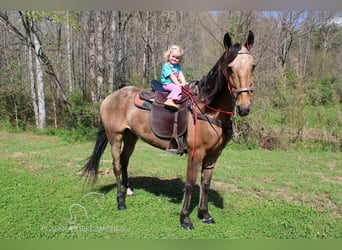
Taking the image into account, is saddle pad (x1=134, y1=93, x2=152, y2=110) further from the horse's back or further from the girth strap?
the girth strap

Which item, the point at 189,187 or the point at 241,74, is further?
the point at 189,187

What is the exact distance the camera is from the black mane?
2.91m

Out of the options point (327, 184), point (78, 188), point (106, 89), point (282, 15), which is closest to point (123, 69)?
point (106, 89)

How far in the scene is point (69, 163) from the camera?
6602mm

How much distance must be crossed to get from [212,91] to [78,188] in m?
3.38

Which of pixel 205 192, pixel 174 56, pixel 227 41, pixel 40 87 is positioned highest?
pixel 227 41

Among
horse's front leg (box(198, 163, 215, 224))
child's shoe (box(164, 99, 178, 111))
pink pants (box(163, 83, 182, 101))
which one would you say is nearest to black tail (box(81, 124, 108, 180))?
child's shoe (box(164, 99, 178, 111))

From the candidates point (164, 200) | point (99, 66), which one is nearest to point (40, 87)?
point (99, 66)

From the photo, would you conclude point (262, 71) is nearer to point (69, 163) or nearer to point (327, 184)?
point (327, 184)

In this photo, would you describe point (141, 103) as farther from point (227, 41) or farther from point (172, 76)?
point (227, 41)

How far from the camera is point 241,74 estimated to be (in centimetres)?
275

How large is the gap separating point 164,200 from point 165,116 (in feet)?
5.55

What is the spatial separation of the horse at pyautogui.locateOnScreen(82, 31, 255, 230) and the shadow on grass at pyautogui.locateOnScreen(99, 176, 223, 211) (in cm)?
48

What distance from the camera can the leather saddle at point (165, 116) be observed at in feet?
11.8
